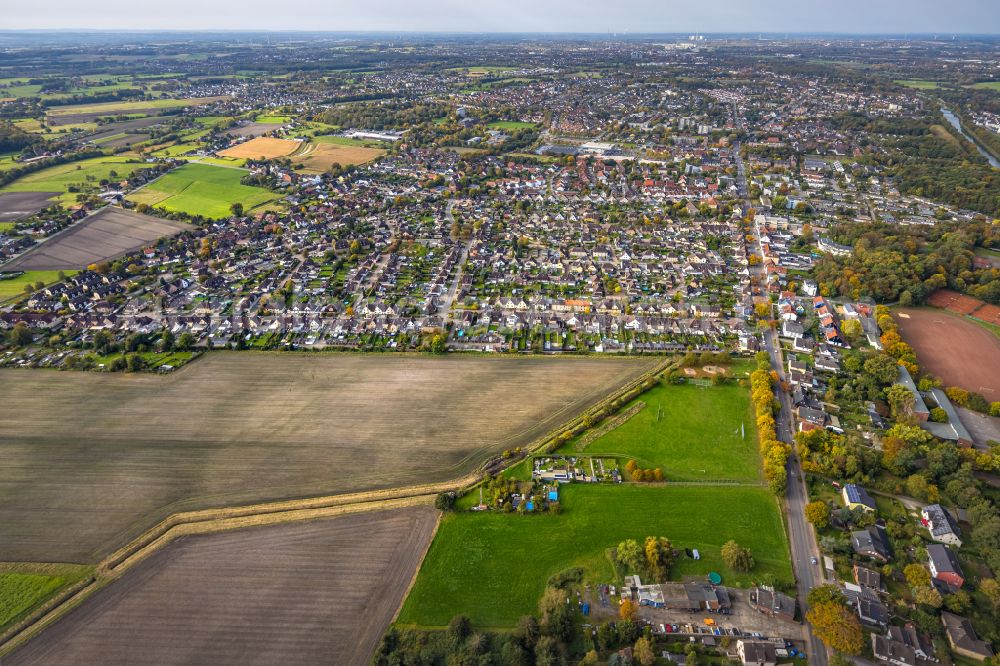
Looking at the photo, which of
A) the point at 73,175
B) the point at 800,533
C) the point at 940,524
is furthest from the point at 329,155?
the point at 940,524

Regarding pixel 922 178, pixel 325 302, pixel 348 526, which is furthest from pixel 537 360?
pixel 922 178

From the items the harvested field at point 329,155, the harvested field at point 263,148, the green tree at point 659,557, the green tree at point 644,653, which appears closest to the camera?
the green tree at point 644,653

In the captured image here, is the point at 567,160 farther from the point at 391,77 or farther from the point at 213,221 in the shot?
the point at 391,77

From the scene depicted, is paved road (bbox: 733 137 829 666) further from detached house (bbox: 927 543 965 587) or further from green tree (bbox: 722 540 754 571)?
detached house (bbox: 927 543 965 587)

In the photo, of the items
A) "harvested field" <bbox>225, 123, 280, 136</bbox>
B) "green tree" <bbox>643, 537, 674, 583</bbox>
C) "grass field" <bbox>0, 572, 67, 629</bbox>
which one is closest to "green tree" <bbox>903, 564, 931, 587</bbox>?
"green tree" <bbox>643, 537, 674, 583</bbox>

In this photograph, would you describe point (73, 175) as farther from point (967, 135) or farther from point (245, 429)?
point (967, 135)

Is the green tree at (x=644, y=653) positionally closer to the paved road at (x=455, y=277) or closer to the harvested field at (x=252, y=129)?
the paved road at (x=455, y=277)

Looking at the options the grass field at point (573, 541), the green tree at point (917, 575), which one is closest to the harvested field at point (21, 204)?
the grass field at point (573, 541)
